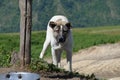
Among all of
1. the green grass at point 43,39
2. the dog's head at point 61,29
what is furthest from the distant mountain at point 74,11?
the dog's head at point 61,29

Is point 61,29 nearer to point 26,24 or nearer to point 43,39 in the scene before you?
point 26,24

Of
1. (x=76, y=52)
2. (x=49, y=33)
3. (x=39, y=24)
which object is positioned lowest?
(x=39, y=24)

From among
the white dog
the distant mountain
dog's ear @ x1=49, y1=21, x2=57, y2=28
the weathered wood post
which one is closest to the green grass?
the white dog

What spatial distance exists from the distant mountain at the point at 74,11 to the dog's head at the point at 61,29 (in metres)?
103

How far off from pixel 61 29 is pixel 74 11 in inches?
4649

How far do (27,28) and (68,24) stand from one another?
139 cm

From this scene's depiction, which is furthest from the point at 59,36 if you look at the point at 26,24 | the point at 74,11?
the point at 74,11

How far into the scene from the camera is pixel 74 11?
129250 mm

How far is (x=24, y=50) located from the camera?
1025 cm

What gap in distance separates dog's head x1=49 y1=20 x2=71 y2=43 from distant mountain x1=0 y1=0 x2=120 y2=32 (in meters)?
103

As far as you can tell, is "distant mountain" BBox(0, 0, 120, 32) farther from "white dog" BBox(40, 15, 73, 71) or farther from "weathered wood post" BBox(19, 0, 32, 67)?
"weathered wood post" BBox(19, 0, 32, 67)

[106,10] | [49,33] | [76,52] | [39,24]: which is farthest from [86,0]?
[49,33]

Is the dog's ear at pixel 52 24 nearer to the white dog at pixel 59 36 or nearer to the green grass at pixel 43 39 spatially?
the white dog at pixel 59 36

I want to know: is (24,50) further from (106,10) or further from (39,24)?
(106,10)
